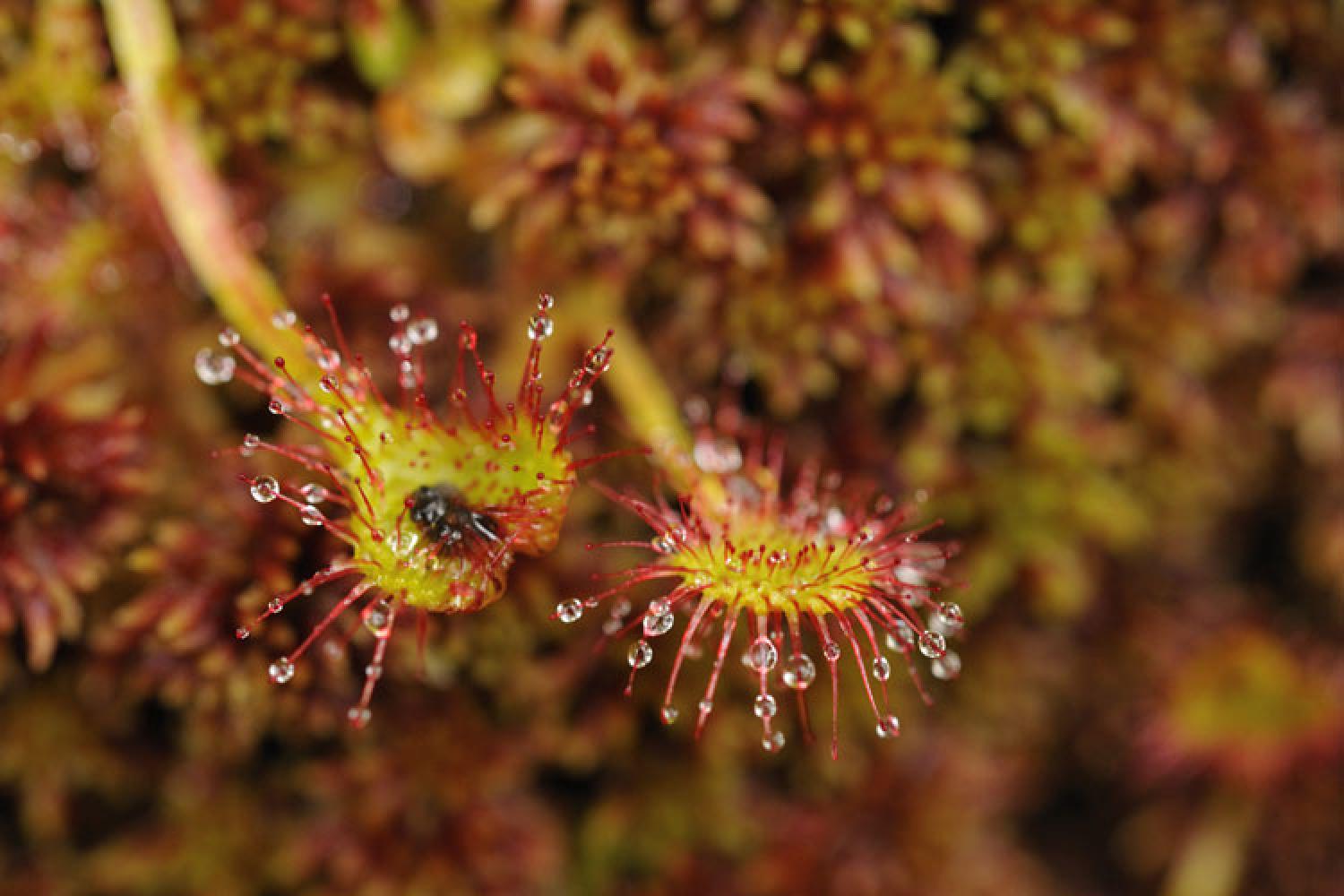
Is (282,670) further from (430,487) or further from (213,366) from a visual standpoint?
(213,366)

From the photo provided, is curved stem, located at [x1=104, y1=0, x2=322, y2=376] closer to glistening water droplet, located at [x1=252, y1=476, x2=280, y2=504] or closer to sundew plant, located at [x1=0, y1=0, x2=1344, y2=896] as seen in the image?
sundew plant, located at [x1=0, y1=0, x2=1344, y2=896]

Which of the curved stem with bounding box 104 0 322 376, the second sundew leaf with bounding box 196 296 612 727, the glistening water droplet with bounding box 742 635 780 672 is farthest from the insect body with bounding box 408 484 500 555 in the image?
the curved stem with bounding box 104 0 322 376

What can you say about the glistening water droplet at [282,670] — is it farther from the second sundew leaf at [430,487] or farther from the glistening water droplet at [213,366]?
the glistening water droplet at [213,366]

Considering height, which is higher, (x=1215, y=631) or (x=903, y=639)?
(x=903, y=639)

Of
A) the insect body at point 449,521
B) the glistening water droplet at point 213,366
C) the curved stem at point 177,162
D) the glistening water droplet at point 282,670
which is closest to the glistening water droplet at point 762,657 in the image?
the insect body at point 449,521

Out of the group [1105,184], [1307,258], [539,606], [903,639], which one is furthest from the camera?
[1307,258]

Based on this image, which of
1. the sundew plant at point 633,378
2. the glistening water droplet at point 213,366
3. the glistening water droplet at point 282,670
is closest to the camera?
the glistening water droplet at point 282,670

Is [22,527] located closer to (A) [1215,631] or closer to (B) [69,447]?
(B) [69,447]

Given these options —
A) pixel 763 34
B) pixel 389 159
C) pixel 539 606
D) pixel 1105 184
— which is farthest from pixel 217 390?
pixel 1105 184
